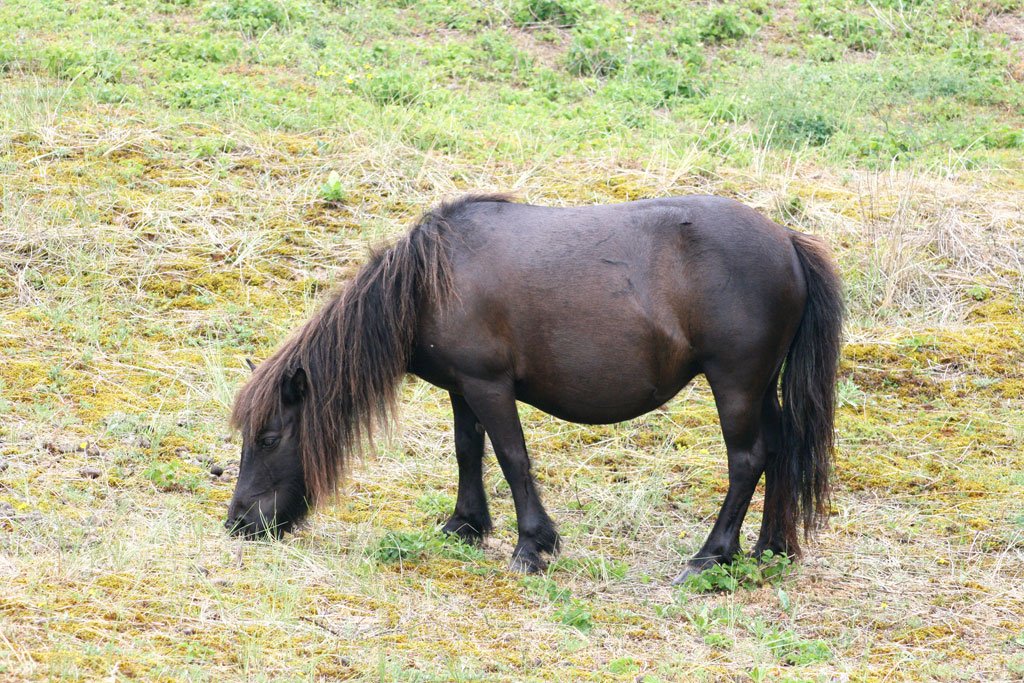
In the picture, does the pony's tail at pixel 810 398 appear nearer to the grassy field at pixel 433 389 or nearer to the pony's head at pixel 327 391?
the grassy field at pixel 433 389

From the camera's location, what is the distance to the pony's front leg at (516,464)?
4898 millimetres

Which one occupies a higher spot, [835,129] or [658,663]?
[835,129]

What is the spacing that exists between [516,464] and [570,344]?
0.60m

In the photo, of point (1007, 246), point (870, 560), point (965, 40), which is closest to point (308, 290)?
point (870, 560)

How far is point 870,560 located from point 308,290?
13.5ft

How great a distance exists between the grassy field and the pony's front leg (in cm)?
17

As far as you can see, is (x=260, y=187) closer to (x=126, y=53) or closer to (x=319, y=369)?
(x=126, y=53)

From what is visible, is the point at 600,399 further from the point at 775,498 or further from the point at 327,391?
the point at 327,391

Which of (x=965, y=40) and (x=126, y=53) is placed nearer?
(x=126, y=53)

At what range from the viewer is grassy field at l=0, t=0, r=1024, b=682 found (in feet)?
13.1

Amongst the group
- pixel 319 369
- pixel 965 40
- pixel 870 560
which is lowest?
pixel 870 560

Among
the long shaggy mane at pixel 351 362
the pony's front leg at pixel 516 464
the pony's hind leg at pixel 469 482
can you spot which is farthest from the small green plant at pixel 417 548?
the long shaggy mane at pixel 351 362

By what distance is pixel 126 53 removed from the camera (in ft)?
33.2

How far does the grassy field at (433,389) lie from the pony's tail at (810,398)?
0.33 meters
